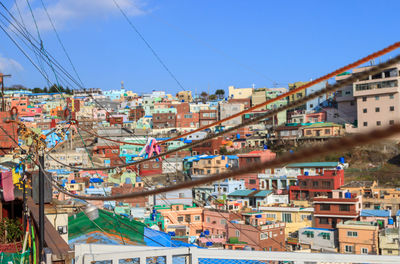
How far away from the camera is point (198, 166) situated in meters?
25.4

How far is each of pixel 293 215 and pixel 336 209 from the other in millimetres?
1719

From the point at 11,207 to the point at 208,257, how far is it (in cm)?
275

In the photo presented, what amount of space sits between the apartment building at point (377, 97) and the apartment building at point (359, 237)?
42.4 feet

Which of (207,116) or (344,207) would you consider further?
(207,116)

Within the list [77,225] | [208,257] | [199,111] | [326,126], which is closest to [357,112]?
[326,126]

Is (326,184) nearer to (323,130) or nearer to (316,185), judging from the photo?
(316,185)

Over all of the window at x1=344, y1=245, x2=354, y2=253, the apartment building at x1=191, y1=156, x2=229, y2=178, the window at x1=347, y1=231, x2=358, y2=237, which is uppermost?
the apartment building at x1=191, y1=156, x2=229, y2=178

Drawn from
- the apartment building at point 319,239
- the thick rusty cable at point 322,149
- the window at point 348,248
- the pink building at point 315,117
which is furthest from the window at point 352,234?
the pink building at point 315,117

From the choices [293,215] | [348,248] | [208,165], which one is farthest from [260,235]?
[208,165]

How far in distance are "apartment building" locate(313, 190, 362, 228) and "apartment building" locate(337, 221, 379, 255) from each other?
5.40ft

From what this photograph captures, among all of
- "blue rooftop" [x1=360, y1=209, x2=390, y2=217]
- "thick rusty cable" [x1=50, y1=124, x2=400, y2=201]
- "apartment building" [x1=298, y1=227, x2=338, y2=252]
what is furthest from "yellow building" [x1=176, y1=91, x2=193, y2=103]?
"thick rusty cable" [x1=50, y1=124, x2=400, y2=201]

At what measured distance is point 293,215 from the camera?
727 inches

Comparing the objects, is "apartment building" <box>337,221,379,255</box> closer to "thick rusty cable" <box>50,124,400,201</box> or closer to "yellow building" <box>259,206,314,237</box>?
"yellow building" <box>259,206,314,237</box>

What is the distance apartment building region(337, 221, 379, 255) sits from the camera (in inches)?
581
